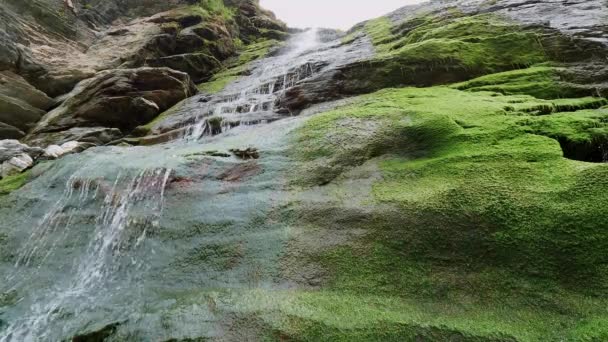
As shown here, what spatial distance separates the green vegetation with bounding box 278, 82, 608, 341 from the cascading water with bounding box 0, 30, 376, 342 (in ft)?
3.36

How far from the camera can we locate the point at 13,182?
10742 millimetres

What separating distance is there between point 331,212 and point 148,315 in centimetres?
313

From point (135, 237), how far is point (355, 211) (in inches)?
160

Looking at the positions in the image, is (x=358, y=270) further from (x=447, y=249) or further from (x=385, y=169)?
(x=385, y=169)

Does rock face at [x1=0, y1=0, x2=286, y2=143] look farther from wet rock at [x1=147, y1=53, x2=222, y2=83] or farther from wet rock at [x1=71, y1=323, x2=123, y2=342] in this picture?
wet rock at [x1=71, y1=323, x2=123, y2=342]

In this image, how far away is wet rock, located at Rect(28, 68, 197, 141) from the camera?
663 inches

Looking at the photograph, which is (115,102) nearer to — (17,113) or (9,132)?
(17,113)

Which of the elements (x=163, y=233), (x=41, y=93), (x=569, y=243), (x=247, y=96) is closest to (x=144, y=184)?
(x=163, y=233)

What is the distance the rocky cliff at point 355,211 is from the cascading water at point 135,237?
0.04 m

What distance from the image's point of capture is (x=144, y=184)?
8805 millimetres

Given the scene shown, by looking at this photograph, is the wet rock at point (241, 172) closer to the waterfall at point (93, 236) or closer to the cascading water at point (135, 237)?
the cascading water at point (135, 237)

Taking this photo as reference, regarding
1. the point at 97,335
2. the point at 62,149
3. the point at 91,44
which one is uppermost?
the point at 91,44

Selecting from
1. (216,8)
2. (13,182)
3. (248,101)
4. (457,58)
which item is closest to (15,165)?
(13,182)

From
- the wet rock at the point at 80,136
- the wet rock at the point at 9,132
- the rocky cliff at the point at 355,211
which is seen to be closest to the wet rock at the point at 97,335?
the rocky cliff at the point at 355,211
